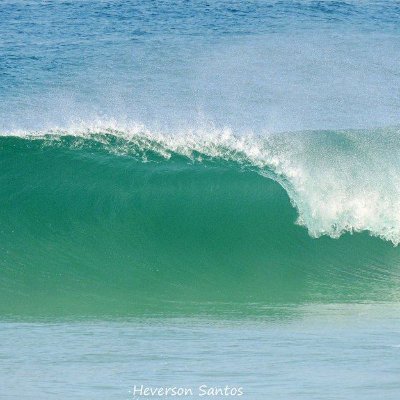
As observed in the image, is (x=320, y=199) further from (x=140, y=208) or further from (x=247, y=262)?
(x=140, y=208)

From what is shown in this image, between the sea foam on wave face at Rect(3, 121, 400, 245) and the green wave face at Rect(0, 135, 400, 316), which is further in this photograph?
the sea foam on wave face at Rect(3, 121, 400, 245)

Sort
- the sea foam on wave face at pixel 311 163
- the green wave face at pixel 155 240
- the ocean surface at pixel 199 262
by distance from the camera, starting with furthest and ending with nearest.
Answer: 1. the sea foam on wave face at pixel 311 163
2. the green wave face at pixel 155 240
3. the ocean surface at pixel 199 262

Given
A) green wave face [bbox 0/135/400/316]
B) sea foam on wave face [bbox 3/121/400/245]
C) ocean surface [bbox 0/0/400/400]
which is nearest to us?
ocean surface [bbox 0/0/400/400]

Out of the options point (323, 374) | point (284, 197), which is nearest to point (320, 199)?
point (284, 197)

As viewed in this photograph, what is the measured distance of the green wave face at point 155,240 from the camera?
822cm

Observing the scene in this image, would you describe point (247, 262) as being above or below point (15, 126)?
below

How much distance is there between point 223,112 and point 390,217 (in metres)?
13.5

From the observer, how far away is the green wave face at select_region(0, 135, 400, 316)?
822cm

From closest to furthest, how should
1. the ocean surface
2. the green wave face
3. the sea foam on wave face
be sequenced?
the ocean surface
the green wave face
the sea foam on wave face

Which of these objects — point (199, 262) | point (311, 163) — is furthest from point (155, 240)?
point (311, 163)

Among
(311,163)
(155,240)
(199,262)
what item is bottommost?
(199,262)

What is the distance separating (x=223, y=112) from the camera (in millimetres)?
23250

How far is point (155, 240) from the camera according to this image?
9.62m

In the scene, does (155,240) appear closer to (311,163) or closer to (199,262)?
(199,262)
